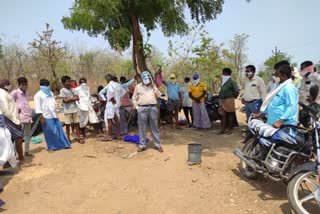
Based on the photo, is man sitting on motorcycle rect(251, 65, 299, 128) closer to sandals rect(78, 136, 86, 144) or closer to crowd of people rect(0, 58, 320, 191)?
crowd of people rect(0, 58, 320, 191)

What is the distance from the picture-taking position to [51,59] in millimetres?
20734

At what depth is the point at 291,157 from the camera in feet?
12.7

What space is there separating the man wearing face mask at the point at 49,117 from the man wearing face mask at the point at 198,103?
151 inches

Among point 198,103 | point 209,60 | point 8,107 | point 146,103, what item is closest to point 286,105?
point 146,103

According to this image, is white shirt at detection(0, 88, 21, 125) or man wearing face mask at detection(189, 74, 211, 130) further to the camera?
man wearing face mask at detection(189, 74, 211, 130)

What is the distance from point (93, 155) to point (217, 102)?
4360mm

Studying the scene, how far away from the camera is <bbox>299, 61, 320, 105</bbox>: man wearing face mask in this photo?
6438mm

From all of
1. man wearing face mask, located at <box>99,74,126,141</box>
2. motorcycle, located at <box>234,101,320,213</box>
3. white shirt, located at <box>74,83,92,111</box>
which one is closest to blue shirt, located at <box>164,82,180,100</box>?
man wearing face mask, located at <box>99,74,126,141</box>

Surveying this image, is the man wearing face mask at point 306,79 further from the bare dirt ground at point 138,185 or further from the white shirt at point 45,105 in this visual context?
the white shirt at point 45,105

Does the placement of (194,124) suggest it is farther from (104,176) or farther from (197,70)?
(197,70)

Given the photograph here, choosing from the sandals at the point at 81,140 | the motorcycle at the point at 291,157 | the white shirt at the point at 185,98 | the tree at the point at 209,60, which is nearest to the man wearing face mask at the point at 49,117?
the sandals at the point at 81,140

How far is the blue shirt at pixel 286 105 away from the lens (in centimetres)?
414

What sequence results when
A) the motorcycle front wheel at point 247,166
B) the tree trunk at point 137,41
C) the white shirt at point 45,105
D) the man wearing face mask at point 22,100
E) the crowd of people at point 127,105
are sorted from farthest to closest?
the tree trunk at point 137,41
the white shirt at point 45,105
the man wearing face mask at point 22,100
the crowd of people at point 127,105
the motorcycle front wheel at point 247,166

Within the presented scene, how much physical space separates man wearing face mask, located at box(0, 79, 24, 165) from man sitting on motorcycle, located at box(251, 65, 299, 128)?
4.77 meters
